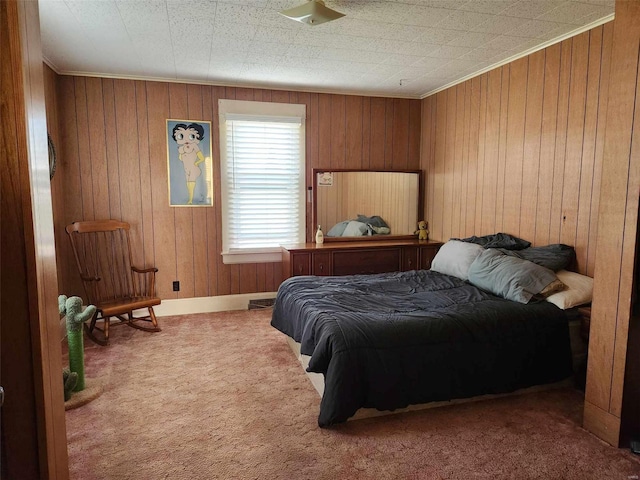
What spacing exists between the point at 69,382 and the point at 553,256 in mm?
3474

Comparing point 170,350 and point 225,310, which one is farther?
point 225,310

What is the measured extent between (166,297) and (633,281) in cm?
412

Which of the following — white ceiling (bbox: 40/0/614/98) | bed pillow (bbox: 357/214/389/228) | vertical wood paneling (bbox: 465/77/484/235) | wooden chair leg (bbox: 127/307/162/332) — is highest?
white ceiling (bbox: 40/0/614/98)

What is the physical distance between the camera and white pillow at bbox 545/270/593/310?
288 cm

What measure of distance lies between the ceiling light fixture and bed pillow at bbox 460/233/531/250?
2289 millimetres

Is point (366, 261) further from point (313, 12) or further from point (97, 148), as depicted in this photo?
point (97, 148)

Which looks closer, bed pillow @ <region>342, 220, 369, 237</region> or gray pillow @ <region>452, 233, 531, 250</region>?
gray pillow @ <region>452, 233, 531, 250</region>

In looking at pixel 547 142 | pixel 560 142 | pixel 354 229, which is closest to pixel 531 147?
pixel 547 142

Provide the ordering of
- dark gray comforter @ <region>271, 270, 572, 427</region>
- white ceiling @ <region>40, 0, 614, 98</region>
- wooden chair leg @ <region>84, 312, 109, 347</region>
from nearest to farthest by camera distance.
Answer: dark gray comforter @ <region>271, 270, 572, 427</region>, white ceiling @ <region>40, 0, 614, 98</region>, wooden chair leg @ <region>84, 312, 109, 347</region>

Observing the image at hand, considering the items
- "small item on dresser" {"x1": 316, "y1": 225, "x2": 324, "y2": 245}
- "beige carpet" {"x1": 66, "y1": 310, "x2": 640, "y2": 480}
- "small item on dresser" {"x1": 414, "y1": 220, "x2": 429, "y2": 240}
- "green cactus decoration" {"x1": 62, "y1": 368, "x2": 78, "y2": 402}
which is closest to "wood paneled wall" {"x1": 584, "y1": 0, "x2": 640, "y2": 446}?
"beige carpet" {"x1": 66, "y1": 310, "x2": 640, "y2": 480}

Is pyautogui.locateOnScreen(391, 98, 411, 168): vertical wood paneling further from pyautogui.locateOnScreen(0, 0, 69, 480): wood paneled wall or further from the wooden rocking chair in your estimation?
pyautogui.locateOnScreen(0, 0, 69, 480): wood paneled wall

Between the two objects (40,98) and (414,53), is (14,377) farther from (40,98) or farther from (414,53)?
(414,53)

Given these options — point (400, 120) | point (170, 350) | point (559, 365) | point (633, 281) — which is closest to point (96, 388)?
point (170, 350)

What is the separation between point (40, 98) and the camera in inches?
49.5
